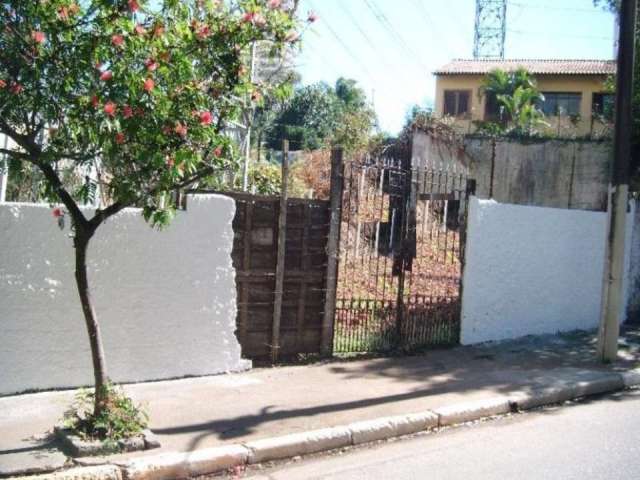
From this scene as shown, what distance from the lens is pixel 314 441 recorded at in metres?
6.05

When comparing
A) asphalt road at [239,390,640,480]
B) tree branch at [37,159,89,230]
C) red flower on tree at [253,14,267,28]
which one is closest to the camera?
tree branch at [37,159,89,230]

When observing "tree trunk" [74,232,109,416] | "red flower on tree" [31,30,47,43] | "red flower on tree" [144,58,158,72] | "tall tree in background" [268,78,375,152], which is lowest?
"tree trunk" [74,232,109,416]

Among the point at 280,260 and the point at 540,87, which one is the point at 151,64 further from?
the point at 540,87

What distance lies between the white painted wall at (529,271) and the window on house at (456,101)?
2181 centimetres

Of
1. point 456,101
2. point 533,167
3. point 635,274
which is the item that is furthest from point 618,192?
point 456,101

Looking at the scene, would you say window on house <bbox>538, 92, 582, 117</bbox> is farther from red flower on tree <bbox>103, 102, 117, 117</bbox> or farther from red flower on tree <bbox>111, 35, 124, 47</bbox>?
red flower on tree <bbox>103, 102, 117, 117</bbox>

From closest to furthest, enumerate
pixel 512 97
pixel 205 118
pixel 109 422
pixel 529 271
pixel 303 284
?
pixel 205 118 < pixel 109 422 < pixel 303 284 < pixel 529 271 < pixel 512 97

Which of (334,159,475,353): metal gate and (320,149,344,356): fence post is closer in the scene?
(320,149,344,356): fence post

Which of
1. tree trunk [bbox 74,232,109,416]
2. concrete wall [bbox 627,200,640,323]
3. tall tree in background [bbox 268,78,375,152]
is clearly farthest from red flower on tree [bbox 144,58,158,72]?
tall tree in background [bbox 268,78,375,152]

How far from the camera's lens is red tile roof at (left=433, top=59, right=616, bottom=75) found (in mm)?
31344

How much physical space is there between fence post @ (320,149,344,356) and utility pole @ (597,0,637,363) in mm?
3887

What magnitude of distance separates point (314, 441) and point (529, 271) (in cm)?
627

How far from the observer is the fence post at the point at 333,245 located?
8.54m

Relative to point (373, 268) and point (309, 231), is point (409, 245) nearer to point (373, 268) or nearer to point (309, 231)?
point (309, 231)
